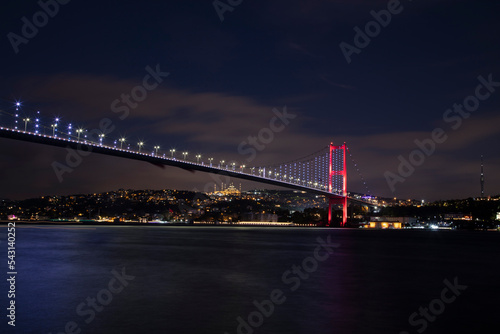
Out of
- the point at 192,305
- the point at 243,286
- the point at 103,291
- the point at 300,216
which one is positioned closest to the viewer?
the point at 192,305

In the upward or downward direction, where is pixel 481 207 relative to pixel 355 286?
upward

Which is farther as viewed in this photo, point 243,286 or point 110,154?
point 110,154

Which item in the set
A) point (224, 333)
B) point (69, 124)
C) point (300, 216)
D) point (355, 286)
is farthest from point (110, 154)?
point (300, 216)

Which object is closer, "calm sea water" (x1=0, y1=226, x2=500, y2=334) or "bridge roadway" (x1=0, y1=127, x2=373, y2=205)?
"calm sea water" (x1=0, y1=226, x2=500, y2=334)

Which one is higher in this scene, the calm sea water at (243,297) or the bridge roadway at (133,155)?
the bridge roadway at (133,155)

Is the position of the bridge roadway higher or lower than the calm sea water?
higher

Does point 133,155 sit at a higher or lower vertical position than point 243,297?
higher

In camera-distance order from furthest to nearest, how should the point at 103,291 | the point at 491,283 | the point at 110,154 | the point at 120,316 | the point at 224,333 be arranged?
1. the point at 110,154
2. the point at 491,283
3. the point at 103,291
4. the point at 120,316
5. the point at 224,333

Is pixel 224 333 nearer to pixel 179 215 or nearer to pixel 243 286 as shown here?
pixel 243 286

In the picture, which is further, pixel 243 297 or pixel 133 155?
pixel 133 155

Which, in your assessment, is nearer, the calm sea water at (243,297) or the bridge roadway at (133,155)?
the calm sea water at (243,297)
